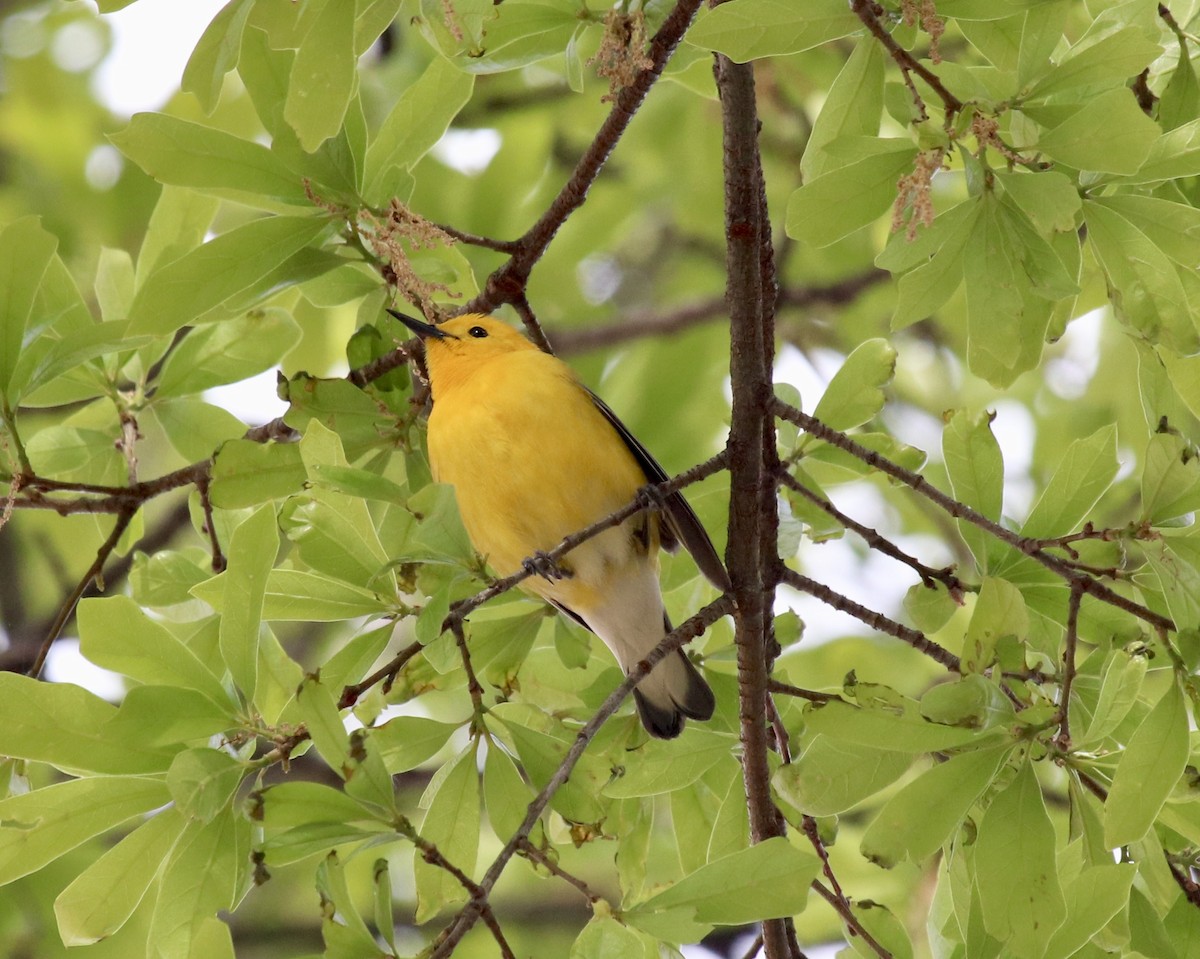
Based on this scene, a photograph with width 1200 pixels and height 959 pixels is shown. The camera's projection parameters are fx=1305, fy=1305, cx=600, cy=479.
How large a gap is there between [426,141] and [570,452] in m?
1.10

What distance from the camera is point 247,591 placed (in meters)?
2.24

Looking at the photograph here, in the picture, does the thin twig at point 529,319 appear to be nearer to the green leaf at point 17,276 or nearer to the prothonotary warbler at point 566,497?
the prothonotary warbler at point 566,497

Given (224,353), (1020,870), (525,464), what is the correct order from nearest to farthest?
(1020,870) < (224,353) < (525,464)

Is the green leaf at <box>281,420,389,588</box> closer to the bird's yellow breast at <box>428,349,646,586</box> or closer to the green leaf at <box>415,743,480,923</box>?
the green leaf at <box>415,743,480,923</box>

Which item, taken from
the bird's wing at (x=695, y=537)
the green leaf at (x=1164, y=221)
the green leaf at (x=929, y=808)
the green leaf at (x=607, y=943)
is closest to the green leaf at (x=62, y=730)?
the green leaf at (x=607, y=943)

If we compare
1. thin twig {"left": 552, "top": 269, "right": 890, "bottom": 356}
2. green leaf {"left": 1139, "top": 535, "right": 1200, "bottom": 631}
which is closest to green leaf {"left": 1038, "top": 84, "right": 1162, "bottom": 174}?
green leaf {"left": 1139, "top": 535, "right": 1200, "bottom": 631}

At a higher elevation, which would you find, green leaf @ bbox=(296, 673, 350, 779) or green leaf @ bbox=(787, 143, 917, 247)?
green leaf @ bbox=(787, 143, 917, 247)

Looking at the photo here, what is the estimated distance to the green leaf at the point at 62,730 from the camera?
2127 millimetres

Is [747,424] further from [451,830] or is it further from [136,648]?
[136,648]

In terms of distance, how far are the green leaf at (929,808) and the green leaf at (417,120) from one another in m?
1.55

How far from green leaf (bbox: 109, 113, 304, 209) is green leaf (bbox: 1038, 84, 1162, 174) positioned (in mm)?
1402

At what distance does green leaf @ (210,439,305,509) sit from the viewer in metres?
2.63

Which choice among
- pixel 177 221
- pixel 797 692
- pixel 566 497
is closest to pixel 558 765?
pixel 797 692

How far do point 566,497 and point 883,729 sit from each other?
5.64ft
